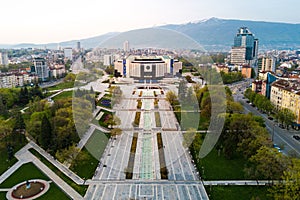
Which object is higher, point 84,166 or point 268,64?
point 268,64

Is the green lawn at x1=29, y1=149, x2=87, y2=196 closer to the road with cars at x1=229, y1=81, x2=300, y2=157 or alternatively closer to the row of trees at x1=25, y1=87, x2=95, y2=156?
Result: the row of trees at x1=25, y1=87, x2=95, y2=156

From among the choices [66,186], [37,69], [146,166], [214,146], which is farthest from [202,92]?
[37,69]

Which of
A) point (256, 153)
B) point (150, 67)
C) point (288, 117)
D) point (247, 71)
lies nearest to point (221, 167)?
point (256, 153)

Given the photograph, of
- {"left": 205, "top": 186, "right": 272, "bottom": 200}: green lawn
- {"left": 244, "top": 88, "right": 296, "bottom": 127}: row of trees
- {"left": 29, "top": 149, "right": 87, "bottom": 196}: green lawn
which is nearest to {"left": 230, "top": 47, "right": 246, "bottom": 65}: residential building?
{"left": 244, "top": 88, "right": 296, "bottom": 127}: row of trees

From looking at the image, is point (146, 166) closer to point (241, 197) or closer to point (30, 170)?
point (241, 197)

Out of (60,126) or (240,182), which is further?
(60,126)

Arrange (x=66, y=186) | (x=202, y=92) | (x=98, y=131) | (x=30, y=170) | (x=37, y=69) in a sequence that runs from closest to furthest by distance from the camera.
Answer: (x=66, y=186) → (x=30, y=170) → (x=98, y=131) → (x=202, y=92) → (x=37, y=69)

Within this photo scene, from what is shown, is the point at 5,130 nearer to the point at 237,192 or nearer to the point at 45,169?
Answer: the point at 45,169
